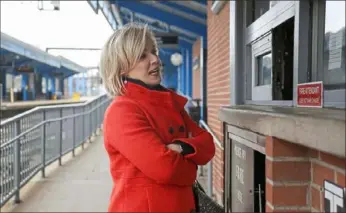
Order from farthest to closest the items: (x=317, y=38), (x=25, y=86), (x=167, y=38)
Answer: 1. (x=25, y=86)
2. (x=167, y=38)
3. (x=317, y=38)

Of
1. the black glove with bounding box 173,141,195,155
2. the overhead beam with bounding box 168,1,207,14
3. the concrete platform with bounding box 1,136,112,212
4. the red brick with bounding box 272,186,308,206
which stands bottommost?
the concrete platform with bounding box 1,136,112,212

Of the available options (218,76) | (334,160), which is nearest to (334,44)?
(334,160)

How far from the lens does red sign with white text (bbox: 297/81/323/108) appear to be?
1.98 meters

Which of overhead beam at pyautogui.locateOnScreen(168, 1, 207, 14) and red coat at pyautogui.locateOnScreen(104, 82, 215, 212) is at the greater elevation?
overhead beam at pyautogui.locateOnScreen(168, 1, 207, 14)

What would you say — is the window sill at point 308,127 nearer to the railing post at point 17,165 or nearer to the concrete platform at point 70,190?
the concrete platform at point 70,190

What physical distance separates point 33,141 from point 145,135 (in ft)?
16.3

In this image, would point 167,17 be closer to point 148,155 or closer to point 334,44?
point 334,44

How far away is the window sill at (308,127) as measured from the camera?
4.37ft

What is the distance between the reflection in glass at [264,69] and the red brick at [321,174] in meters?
1.28

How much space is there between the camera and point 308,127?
5.00ft

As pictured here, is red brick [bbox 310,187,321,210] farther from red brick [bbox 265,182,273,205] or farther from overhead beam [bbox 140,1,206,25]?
overhead beam [bbox 140,1,206,25]

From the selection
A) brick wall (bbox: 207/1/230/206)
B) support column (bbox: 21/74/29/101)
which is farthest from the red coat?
support column (bbox: 21/74/29/101)

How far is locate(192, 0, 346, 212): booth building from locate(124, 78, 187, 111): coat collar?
1.68 feet

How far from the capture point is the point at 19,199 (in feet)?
16.9
